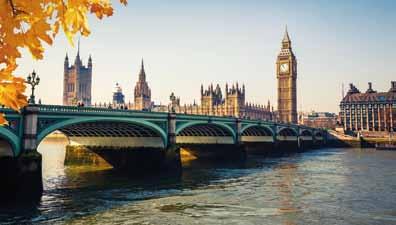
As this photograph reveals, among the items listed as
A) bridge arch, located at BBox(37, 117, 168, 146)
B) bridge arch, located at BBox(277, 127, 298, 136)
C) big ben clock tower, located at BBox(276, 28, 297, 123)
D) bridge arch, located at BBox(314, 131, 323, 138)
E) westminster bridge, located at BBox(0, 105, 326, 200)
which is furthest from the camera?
big ben clock tower, located at BBox(276, 28, 297, 123)

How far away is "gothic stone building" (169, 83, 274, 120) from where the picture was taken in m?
138

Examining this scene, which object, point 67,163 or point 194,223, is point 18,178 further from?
point 67,163

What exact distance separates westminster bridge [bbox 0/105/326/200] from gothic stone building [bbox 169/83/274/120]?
6077 cm

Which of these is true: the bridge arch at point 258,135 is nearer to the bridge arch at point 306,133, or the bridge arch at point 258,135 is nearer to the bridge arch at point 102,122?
the bridge arch at point 306,133

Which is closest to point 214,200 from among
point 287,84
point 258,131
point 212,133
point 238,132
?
point 238,132

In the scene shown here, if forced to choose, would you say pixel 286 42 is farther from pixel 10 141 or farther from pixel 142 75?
pixel 10 141

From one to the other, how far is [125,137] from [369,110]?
126178 millimetres

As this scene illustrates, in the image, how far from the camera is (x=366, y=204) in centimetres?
2105

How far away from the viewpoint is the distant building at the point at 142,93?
172387 millimetres

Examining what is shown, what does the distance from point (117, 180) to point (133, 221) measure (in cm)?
1496

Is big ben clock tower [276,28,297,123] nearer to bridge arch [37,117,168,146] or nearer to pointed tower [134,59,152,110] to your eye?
pointed tower [134,59,152,110]

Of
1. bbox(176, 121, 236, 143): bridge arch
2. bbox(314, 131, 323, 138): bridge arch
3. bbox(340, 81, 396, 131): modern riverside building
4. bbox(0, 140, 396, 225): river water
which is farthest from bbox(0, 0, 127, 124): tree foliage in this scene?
bbox(340, 81, 396, 131): modern riverside building

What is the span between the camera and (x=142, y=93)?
173 m

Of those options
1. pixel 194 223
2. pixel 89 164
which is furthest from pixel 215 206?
pixel 89 164
